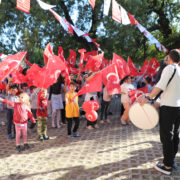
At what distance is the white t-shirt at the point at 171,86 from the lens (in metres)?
2.98

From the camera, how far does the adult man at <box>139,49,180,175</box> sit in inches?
118

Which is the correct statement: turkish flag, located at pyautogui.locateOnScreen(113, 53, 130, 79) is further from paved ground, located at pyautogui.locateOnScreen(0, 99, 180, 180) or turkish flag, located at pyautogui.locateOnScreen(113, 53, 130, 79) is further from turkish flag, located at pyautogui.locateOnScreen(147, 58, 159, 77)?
turkish flag, located at pyautogui.locateOnScreen(147, 58, 159, 77)

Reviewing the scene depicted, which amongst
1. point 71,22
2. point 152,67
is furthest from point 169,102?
point 71,22

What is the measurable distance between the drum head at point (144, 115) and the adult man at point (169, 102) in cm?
17

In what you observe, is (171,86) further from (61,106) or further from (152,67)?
(152,67)

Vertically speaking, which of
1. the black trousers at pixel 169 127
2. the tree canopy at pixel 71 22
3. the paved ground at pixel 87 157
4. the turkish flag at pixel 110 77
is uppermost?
the tree canopy at pixel 71 22

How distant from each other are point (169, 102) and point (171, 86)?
25 cm

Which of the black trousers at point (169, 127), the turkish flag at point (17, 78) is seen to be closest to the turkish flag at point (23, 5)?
the turkish flag at point (17, 78)

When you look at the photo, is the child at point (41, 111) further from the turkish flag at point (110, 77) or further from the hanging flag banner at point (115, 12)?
the hanging flag banner at point (115, 12)

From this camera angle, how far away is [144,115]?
346cm

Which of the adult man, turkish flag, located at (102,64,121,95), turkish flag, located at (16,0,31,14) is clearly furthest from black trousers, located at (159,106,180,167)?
turkish flag, located at (16,0,31,14)

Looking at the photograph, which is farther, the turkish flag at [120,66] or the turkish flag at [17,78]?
the turkish flag at [17,78]

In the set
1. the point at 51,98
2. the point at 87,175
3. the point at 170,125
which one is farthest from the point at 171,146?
the point at 51,98

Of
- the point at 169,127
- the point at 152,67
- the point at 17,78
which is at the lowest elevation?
the point at 169,127
